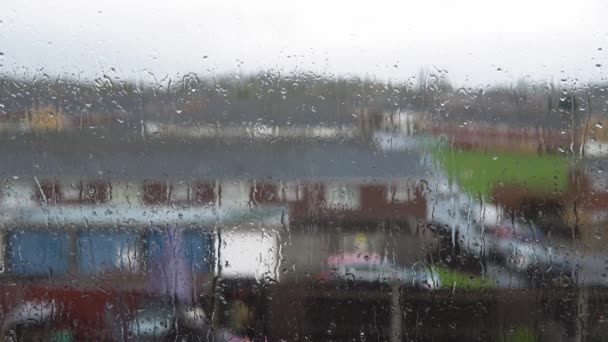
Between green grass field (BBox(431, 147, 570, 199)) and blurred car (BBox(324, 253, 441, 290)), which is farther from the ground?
green grass field (BBox(431, 147, 570, 199))

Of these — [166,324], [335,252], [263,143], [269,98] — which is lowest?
[166,324]

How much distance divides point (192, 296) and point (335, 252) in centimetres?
40

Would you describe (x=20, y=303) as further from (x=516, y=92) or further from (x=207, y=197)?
(x=516, y=92)

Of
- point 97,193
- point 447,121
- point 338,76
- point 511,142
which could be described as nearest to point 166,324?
Result: point 97,193

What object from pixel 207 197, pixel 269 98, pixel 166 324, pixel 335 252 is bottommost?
pixel 166 324

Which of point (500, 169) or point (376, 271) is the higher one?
point (500, 169)

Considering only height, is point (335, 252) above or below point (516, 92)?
below

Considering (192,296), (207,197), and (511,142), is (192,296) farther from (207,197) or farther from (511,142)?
(511,142)

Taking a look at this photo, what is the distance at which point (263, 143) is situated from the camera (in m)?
1.38

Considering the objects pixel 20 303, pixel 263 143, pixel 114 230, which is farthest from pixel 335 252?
pixel 20 303

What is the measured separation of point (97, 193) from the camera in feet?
4.54

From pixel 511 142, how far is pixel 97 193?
109cm

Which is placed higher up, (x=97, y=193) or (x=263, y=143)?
(x=263, y=143)

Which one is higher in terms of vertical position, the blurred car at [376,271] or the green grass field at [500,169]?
the green grass field at [500,169]
